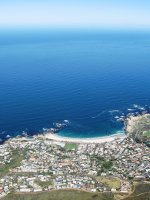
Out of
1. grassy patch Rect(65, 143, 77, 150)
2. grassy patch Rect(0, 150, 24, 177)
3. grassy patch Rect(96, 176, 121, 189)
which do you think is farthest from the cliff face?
grassy patch Rect(0, 150, 24, 177)

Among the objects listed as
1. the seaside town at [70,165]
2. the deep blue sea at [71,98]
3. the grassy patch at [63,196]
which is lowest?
the grassy patch at [63,196]

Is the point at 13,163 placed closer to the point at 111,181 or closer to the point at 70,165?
the point at 70,165

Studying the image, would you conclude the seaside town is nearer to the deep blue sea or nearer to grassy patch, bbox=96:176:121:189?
grassy patch, bbox=96:176:121:189

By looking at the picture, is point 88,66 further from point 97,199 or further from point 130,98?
point 97,199

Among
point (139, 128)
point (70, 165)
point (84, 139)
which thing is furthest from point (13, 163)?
point (139, 128)

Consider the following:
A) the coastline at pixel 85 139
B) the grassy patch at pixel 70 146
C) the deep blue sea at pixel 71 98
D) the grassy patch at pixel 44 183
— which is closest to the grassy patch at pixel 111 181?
the grassy patch at pixel 44 183

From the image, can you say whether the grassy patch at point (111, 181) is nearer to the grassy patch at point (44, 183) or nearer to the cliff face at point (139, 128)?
the grassy patch at point (44, 183)
